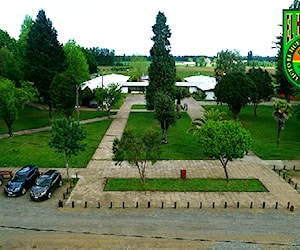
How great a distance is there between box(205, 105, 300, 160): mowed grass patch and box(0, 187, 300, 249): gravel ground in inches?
574

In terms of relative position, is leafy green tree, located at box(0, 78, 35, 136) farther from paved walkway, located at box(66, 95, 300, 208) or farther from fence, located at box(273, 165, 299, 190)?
fence, located at box(273, 165, 299, 190)

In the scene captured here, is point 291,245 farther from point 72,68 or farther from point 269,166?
point 72,68

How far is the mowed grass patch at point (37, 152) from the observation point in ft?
109

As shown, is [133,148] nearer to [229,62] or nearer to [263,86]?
[263,86]

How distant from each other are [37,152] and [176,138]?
643 inches

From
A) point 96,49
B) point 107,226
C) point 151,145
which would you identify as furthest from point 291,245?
point 96,49

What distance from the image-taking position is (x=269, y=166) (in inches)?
1299

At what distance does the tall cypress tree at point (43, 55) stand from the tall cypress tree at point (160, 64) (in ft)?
46.4

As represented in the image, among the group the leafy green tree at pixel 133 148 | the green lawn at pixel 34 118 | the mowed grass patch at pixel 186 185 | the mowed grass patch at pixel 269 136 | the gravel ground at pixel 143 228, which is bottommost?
the gravel ground at pixel 143 228

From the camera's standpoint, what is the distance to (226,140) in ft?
86.3

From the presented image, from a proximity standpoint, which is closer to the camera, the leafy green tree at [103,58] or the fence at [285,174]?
the fence at [285,174]

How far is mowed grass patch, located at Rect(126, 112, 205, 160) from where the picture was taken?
35984 mm

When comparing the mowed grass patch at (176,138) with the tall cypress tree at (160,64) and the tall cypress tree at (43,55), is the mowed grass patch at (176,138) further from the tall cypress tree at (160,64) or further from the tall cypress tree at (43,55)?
the tall cypress tree at (43,55)

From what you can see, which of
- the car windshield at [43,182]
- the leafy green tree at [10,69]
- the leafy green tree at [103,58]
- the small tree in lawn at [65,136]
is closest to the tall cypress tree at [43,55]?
the leafy green tree at [10,69]
